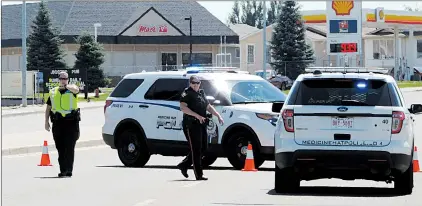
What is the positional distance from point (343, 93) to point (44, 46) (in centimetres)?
7097

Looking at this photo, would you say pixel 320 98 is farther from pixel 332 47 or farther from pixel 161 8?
pixel 161 8

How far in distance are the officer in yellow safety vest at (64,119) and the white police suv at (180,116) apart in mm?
2352

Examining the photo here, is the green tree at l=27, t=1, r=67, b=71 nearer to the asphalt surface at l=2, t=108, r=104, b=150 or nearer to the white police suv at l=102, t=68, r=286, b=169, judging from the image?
the asphalt surface at l=2, t=108, r=104, b=150

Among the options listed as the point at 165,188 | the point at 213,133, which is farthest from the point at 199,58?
the point at 165,188

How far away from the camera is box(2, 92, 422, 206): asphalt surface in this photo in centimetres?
1433

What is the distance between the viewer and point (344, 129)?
14492 mm

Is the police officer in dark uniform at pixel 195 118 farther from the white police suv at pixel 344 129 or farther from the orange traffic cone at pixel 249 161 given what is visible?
the white police suv at pixel 344 129

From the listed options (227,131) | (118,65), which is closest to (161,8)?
(118,65)

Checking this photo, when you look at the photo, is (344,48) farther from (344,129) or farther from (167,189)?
(344,129)

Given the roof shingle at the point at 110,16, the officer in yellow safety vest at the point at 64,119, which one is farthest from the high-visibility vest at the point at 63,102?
the roof shingle at the point at 110,16

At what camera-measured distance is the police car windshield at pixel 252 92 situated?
2027 centimetres

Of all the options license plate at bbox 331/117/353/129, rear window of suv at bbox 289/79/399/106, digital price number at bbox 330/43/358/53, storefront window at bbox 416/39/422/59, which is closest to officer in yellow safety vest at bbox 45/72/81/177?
rear window of suv at bbox 289/79/399/106

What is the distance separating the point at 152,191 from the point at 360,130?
3.19m

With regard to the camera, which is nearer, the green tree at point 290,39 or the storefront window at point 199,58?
the green tree at point 290,39
